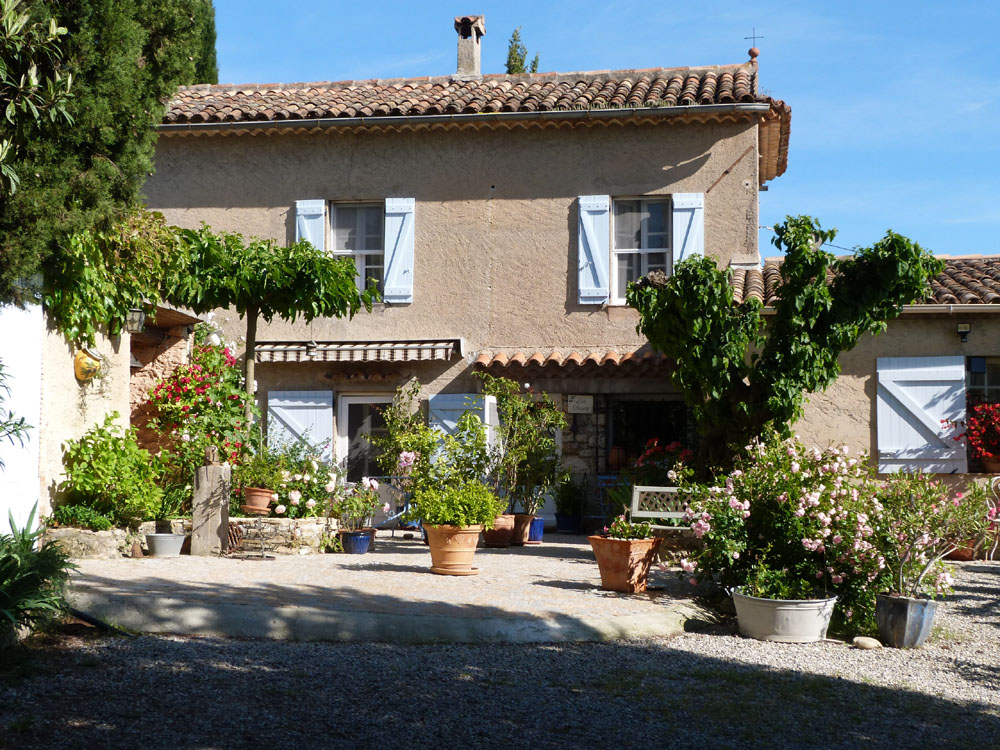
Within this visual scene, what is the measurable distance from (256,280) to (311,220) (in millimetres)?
4221

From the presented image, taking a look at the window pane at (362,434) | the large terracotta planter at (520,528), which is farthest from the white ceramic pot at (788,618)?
the window pane at (362,434)

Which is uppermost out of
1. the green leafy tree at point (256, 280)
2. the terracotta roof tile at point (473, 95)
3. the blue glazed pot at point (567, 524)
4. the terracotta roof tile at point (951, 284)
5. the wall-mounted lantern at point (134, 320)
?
the terracotta roof tile at point (473, 95)

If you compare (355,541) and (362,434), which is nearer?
(355,541)

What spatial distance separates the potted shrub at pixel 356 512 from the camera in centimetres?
1025

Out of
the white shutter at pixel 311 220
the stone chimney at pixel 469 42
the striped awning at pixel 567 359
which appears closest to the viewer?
the striped awning at pixel 567 359

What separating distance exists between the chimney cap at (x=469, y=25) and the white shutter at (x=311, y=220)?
3.82 meters

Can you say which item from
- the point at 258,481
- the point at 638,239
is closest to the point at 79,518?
the point at 258,481

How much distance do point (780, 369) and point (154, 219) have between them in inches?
243

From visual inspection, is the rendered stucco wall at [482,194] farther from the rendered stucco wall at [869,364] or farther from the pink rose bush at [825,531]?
the pink rose bush at [825,531]

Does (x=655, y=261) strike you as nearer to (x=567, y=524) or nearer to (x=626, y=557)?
(x=567, y=524)

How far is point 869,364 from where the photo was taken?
38.7 feet

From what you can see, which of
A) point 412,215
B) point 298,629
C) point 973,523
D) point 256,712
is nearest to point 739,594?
point 973,523

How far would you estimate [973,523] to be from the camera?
6730mm

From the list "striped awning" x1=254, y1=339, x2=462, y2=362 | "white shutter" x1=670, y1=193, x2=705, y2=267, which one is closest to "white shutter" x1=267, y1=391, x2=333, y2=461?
"striped awning" x1=254, y1=339, x2=462, y2=362
